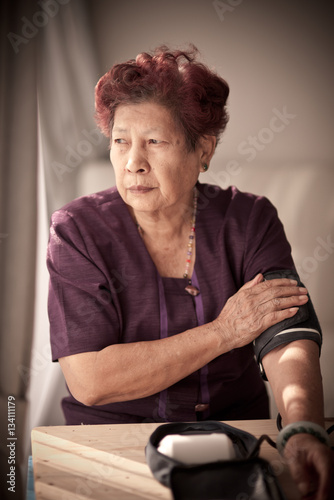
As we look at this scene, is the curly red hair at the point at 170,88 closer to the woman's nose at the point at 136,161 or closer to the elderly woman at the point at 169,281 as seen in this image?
the elderly woman at the point at 169,281

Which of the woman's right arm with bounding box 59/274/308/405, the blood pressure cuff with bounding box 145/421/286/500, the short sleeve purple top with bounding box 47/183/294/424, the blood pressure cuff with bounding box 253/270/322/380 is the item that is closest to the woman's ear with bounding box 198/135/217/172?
the short sleeve purple top with bounding box 47/183/294/424

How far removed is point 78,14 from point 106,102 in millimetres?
798

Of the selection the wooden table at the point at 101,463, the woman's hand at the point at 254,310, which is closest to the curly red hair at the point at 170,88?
the woman's hand at the point at 254,310

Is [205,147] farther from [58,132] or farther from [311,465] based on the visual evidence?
[311,465]

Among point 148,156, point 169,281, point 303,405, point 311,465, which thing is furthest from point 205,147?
point 311,465

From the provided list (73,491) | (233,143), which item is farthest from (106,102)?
(73,491)

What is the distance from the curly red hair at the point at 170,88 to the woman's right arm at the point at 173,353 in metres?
0.55

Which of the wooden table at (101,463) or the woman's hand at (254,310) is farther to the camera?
the woman's hand at (254,310)

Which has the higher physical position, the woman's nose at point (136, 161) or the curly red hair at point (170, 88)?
the curly red hair at point (170, 88)

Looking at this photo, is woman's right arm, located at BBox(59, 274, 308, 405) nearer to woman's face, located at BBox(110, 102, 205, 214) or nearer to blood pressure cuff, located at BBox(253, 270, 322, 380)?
blood pressure cuff, located at BBox(253, 270, 322, 380)

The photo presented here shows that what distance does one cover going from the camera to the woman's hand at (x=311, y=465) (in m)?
1.05

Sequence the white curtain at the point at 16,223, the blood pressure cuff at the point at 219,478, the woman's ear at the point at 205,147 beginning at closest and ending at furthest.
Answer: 1. the blood pressure cuff at the point at 219,478
2. the woman's ear at the point at 205,147
3. the white curtain at the point at 16,223

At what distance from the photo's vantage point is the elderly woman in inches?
59.7

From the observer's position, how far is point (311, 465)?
44.3 inches
